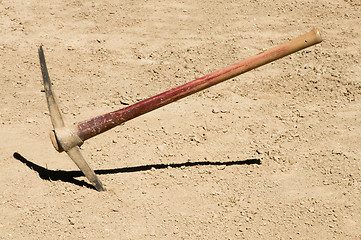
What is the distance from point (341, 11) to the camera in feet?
17.1

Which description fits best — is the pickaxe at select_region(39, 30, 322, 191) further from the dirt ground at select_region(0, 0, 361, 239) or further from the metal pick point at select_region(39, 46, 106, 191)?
the dirt ground at select_region(0, 0, 361, 239)

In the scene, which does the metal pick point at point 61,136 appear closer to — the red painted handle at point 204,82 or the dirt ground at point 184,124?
the red painted handle at point 204,82

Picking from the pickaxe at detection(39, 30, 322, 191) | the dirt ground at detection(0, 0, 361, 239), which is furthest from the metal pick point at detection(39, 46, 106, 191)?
the dirt ground at detection(0, 0, 361, 239)

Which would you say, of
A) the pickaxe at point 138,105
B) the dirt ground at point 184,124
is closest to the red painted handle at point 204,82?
the pickaxe at point 138,105

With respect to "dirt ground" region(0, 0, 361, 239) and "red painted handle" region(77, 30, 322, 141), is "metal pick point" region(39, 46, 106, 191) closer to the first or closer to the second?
"red painted handle" region(77, 30, 322, 141)

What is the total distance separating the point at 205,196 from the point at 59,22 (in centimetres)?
280

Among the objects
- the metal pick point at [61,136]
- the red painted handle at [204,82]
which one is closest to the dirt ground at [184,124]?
the metal pick point at [61,136]

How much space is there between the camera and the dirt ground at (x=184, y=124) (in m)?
3.20

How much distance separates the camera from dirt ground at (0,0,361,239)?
3.20 m

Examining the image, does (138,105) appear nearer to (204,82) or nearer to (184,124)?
(204,82)

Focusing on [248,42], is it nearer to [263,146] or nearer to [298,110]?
[298,110]

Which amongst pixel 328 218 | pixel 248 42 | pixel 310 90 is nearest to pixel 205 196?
pixel 328 218

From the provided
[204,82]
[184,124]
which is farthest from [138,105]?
[184,124]

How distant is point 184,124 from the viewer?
3.93 meters
